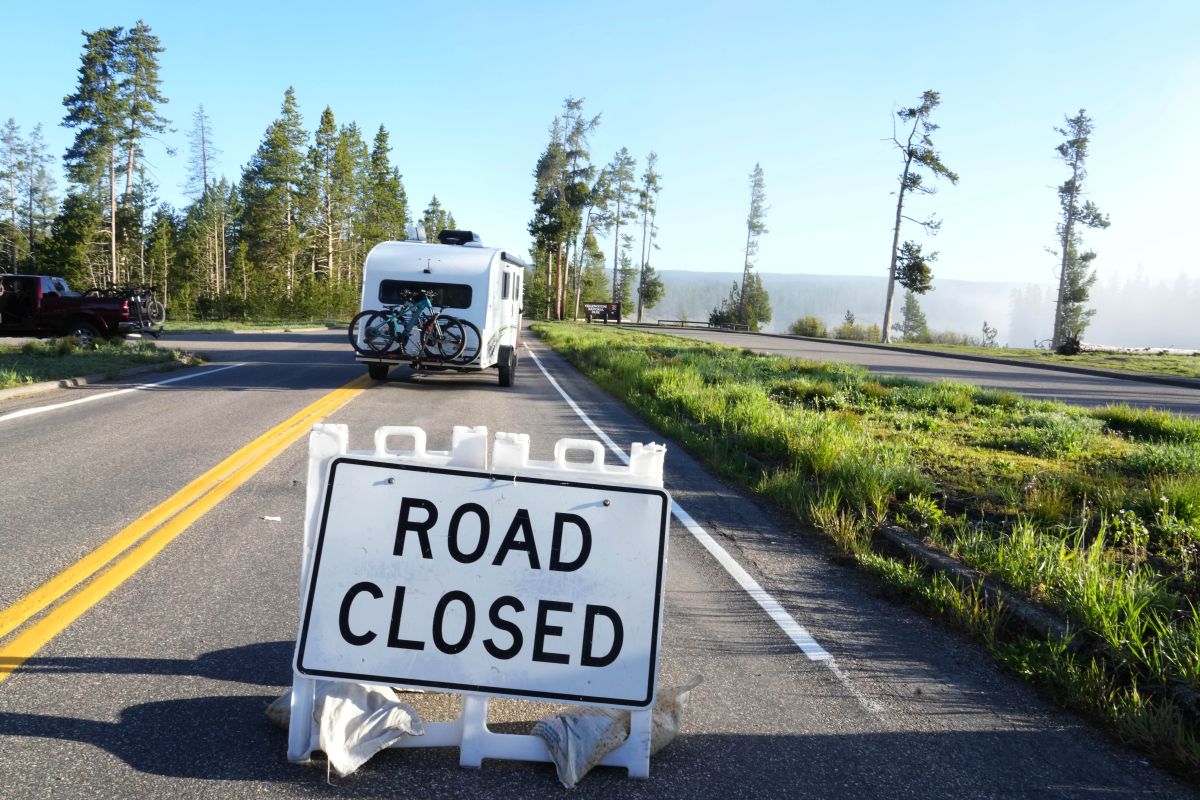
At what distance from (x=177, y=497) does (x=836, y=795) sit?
542 centimetres

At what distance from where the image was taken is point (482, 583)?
296cm

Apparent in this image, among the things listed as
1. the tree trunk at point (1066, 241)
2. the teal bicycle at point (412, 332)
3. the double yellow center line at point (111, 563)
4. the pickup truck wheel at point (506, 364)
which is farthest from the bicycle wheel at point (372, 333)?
the tree trunk at point (1066, 241)

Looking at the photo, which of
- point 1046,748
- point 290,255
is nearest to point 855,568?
point 1046,748

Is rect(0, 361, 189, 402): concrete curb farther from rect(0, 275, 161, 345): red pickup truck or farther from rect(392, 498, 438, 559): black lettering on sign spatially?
rect(392, 498, 438, 559): black lettering on sign

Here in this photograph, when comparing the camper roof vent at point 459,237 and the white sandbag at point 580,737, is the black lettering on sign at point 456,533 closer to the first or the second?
the white sandbag at point 580,737

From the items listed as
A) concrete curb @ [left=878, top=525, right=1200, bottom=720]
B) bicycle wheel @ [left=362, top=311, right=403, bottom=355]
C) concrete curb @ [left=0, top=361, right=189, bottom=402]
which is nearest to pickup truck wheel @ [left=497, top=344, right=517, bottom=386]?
bicycle wheel @ [left=362, top=311, right=403, bottom=355]

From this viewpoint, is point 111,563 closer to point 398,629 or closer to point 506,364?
point 398,629

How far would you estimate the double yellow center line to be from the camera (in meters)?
3.77

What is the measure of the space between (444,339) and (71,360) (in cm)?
747

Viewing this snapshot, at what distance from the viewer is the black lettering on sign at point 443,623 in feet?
9.62

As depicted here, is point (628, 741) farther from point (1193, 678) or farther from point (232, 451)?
point (232, 451)

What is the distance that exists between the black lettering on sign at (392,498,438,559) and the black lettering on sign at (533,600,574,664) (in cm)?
44

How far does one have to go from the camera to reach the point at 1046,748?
3.24 meters

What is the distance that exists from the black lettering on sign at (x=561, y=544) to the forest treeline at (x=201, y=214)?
53.5 metres
